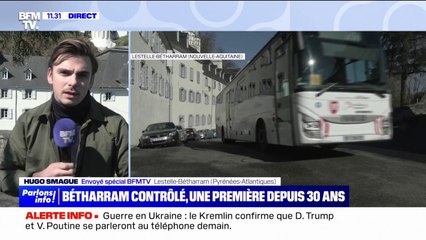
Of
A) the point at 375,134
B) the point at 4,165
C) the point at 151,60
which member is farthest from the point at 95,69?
the point at 375,134

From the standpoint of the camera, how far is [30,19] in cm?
310

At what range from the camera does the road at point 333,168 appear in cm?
315

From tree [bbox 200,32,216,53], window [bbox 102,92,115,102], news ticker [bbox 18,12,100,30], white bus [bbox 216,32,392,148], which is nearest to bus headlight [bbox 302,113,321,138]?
white bus [bbox 216,32,392,148]

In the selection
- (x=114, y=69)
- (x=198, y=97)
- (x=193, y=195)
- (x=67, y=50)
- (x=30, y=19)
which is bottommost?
(x=193, y=195)

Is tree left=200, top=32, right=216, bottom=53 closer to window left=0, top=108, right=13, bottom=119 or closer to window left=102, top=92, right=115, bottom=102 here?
window left=102, top=92, right=115, bottom=102

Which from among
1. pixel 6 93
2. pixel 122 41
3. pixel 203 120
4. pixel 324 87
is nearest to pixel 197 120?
pixel 203 120

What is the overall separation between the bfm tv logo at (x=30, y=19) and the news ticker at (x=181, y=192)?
125 cm

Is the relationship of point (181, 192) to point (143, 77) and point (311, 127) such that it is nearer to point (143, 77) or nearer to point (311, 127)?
point (143, 77)

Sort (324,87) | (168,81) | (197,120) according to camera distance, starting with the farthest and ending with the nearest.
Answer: (197,120) → (168,81) → (324,87)

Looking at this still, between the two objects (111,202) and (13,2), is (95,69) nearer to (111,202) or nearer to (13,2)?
(13,2)

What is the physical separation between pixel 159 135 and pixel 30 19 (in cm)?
141

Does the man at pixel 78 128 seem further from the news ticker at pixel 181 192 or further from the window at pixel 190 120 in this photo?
the window at pixel 190 120
